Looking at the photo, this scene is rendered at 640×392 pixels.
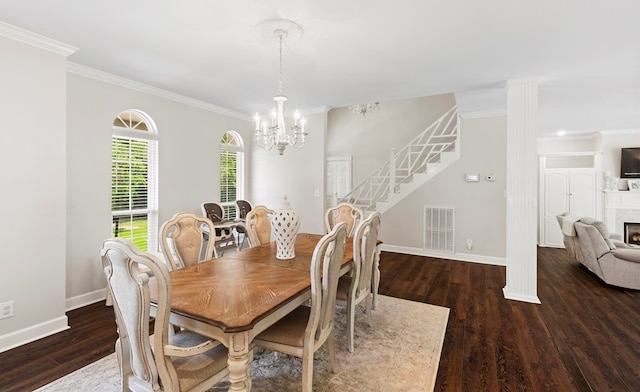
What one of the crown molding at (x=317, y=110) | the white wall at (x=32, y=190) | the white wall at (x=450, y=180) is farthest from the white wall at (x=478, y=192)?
the white wall at (x=32, y=190)

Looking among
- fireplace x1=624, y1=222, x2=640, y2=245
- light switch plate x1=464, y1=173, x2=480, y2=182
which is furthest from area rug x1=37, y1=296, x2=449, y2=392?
fireplace x1=624, y1=222, x2=640, y2=245

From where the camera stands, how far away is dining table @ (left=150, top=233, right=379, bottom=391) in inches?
55.7

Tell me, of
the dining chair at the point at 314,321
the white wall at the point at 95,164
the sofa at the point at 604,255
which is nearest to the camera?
the dining chair at the point at 314,321

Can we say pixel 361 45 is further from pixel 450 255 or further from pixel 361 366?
pixel 450 255

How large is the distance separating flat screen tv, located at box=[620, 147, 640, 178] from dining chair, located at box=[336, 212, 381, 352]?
7.08m

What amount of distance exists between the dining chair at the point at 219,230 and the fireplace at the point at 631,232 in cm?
807

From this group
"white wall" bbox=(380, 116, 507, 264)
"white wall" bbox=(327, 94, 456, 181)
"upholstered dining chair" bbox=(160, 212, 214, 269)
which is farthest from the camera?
"white wall" bbox=(327, 94, 456, 181)

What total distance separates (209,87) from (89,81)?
1314 mm

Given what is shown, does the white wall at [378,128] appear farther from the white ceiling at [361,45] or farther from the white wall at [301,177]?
the white wall at [301,177]

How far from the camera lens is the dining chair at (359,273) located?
2416 millimetres

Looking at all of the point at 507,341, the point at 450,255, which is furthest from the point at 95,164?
the point at 450,255

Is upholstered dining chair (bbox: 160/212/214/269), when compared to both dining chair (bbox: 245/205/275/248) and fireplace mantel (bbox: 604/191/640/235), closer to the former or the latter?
dining chair (bbox: 245/205/275/248)

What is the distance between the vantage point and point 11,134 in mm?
2539

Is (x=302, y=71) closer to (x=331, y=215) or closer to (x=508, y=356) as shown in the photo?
(x=331, y=215)
